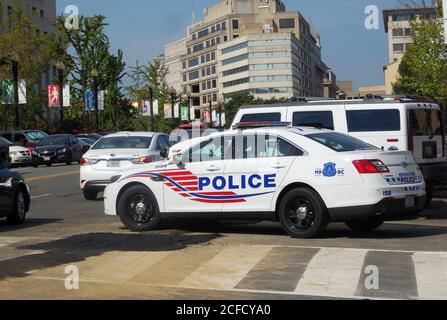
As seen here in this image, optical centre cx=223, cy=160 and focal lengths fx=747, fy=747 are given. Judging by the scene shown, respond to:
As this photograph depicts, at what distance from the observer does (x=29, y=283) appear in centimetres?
780

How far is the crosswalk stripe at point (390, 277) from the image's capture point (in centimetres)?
723

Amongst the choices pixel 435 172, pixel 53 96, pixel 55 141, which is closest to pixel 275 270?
pixel 435 172

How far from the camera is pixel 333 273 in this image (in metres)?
8.20

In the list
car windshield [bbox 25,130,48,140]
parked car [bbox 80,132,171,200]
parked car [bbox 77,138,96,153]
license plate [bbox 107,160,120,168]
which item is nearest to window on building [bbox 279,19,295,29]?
parked car [bbox 77,138,96,153]

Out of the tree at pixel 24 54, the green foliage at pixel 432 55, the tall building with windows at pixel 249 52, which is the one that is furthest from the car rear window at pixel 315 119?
the tall building with windows at pixel 249 52

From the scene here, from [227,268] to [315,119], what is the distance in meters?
6.60

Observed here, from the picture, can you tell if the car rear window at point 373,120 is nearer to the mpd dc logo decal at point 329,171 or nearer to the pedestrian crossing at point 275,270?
the mpd dc logo decal at point 329,171

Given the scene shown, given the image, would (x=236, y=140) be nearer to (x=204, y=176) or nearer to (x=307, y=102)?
(x=204, y=176)

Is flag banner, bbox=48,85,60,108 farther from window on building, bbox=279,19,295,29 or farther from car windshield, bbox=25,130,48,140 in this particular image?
window on building, bbox=279,19,295,29

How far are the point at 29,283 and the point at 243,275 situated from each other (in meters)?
2.28
